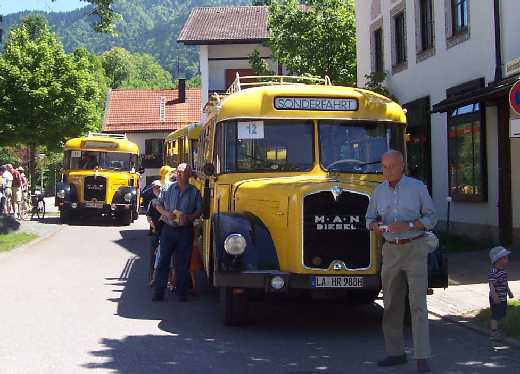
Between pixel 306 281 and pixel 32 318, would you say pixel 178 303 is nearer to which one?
pixel 32 318

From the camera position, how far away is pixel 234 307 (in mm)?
8578

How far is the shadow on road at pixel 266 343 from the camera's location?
684 cm

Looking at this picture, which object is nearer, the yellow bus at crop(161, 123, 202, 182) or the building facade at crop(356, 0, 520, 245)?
the yellow bus at crop(161, 123, 202, 182)

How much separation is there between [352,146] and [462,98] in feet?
22.3

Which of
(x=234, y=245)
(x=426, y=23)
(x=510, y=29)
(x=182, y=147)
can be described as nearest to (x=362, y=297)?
(x=234, y=245)

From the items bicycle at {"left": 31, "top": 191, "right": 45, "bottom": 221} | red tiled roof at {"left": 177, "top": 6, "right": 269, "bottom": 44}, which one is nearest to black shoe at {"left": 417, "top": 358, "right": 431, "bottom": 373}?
bicycle at {"left": 31, "top": 191, "right": 45, "bottom": 221}

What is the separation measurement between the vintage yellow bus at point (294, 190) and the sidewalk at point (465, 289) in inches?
46.8

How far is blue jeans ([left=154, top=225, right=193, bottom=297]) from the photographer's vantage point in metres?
10.4

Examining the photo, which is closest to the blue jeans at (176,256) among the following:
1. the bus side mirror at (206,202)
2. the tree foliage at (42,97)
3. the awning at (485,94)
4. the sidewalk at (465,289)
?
the bus side mirror at (206,202)

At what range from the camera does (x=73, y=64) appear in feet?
121

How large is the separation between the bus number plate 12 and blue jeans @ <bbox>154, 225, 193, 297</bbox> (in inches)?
74.5

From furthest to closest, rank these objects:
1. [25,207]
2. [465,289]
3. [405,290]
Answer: [25,207], [465,289], [405,290]

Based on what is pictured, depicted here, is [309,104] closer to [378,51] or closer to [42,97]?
[378,51]

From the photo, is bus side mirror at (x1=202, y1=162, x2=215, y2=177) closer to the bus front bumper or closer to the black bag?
the bus front bumper
